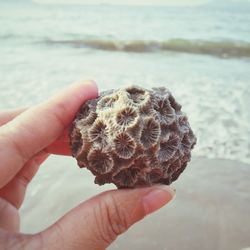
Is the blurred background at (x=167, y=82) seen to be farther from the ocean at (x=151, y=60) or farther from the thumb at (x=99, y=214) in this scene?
the thumb at (x=99, y=214)

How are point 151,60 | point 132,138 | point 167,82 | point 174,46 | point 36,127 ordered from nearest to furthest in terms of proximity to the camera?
1. point 132,138
2. point 36,127
3. point 167,82
4. point 151,60
5. point 174,46

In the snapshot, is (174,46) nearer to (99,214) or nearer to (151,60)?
(151,60)

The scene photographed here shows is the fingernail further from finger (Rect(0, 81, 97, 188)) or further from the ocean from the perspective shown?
the ocean

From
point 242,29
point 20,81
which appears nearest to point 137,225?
point 20,81

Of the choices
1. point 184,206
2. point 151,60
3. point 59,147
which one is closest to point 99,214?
point 59,147

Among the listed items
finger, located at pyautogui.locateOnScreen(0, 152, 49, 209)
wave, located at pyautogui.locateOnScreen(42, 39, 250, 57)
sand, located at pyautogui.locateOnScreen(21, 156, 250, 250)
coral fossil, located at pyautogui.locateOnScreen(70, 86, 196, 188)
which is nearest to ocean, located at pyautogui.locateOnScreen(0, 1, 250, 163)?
wave, located at pyautogui.locateOnScreen(42, 39, 250, 57)

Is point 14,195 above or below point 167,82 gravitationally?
above

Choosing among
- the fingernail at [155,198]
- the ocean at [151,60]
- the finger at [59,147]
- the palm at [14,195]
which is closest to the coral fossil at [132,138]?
the fingernail at [155,198]
